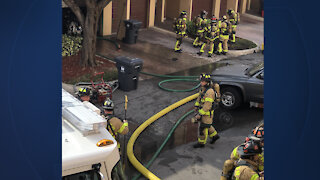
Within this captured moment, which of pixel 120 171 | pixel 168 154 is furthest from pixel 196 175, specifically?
pixel 120 171

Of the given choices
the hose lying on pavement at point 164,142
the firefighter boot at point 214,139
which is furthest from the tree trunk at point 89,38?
the firefighter boot at point 214,139

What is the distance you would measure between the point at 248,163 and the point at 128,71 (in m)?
6.96

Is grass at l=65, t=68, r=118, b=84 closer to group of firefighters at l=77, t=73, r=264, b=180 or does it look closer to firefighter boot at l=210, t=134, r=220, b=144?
group of firefighters at l=77, t=73, r=264, b=180

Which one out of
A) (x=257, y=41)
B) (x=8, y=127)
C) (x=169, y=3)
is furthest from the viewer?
(x=169, y=3)

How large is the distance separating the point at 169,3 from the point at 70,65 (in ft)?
35.3

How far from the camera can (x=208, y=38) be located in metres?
17.1

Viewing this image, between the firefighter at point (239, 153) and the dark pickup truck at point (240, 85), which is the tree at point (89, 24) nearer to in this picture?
the dark pickup truck at point (240, 85)

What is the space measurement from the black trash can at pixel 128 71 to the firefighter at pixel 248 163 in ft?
22.3

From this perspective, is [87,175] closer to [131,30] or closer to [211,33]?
[211,33]

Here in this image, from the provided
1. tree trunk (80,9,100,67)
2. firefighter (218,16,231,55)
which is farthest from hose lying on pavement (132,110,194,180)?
firefighter (218,16,231,55)

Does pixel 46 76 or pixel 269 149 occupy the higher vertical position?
pixel 46 76

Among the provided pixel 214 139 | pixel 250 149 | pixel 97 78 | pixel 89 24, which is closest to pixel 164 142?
pixel 214 139

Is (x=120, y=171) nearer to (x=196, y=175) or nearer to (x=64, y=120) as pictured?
(x=64, y=120)

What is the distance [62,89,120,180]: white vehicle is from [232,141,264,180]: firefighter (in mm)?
1707
